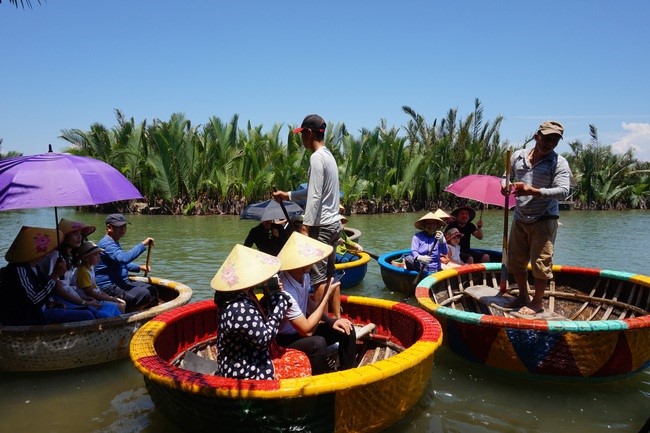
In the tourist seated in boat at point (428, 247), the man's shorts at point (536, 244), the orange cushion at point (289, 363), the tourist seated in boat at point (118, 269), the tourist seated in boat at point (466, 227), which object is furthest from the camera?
the tourist seated in boat at point (466, 227)

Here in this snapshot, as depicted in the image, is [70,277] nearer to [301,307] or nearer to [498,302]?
[301,307]

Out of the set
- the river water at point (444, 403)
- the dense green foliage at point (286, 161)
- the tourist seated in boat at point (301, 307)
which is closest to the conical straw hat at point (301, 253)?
the tourist seated in boat at point (301, 307)

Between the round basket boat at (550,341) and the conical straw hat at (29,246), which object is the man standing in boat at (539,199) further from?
the conical straw hat at (29,246)

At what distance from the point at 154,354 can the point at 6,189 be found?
5.89ft

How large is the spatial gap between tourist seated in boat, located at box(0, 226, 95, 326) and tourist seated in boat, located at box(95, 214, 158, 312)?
75 cm

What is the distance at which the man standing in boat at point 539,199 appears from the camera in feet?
13.8

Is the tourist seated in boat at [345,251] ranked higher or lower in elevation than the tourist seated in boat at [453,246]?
lower

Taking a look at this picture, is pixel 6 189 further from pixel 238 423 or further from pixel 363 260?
pixel 363 260

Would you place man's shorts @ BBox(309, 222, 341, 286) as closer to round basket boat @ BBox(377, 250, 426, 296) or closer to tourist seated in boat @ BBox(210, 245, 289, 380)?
tourist seated in boat @ BBox(210, 245, 289, 380)

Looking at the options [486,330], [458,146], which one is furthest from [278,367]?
[458,146]

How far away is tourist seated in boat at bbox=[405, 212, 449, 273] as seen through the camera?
646 cm

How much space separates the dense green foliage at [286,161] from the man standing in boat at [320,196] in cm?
1553

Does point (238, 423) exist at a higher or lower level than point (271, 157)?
lower

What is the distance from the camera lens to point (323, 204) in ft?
13.0
